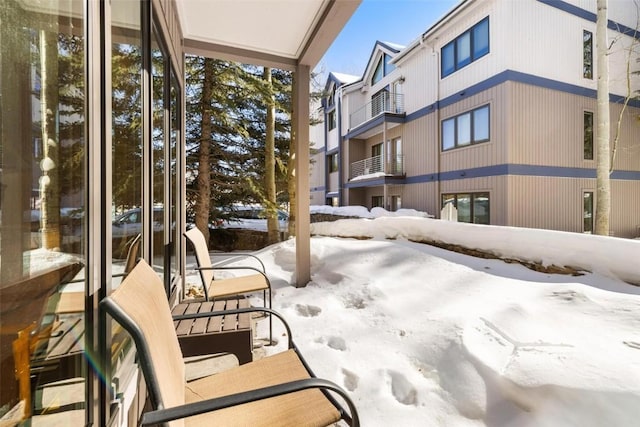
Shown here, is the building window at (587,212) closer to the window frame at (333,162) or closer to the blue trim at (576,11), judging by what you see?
the blue trim at (576,11)

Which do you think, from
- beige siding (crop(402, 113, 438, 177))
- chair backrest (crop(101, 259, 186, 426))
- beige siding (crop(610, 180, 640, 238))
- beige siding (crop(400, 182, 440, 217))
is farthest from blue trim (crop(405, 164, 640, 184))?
chair backrest (crop(101, 259, 186, 426))

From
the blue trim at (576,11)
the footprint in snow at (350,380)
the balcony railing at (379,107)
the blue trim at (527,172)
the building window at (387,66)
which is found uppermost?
the building window at (387,66)

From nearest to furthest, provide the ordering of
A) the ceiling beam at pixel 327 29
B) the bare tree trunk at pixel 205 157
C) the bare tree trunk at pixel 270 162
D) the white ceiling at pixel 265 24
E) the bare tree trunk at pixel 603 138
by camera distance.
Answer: the ceiling beam at pixel 327 29 → the white ceiling at pixel 265 24 → the bare tree trunk at pixel 205 157 → the bare tree trunk at pixel 270 162 → the bare tree trunk at pixel 603 138

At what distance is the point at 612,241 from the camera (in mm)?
3768

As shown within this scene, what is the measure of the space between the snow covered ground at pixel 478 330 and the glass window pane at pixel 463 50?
830 centimetres

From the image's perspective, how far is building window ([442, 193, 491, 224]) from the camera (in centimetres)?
996

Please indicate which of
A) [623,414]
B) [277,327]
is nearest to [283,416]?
[623,414]

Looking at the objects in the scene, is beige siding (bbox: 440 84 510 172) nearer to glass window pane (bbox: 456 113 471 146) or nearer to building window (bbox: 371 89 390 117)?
glass window pane (bbox: 456 113 471 146)

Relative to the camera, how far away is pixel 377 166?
15.2 meters

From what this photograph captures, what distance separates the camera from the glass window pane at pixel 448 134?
11.2 metres

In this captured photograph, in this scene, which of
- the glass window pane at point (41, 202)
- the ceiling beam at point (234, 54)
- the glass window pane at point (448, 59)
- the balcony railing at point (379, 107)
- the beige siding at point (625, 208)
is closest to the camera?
the glass window pane at point (41, 202)

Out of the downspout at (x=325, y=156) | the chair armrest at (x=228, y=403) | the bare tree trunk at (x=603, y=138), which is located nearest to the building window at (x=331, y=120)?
the downspout at (x=325, y=156)

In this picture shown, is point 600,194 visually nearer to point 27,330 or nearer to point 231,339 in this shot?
point 231,339

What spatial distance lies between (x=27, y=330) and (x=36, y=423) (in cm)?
29
